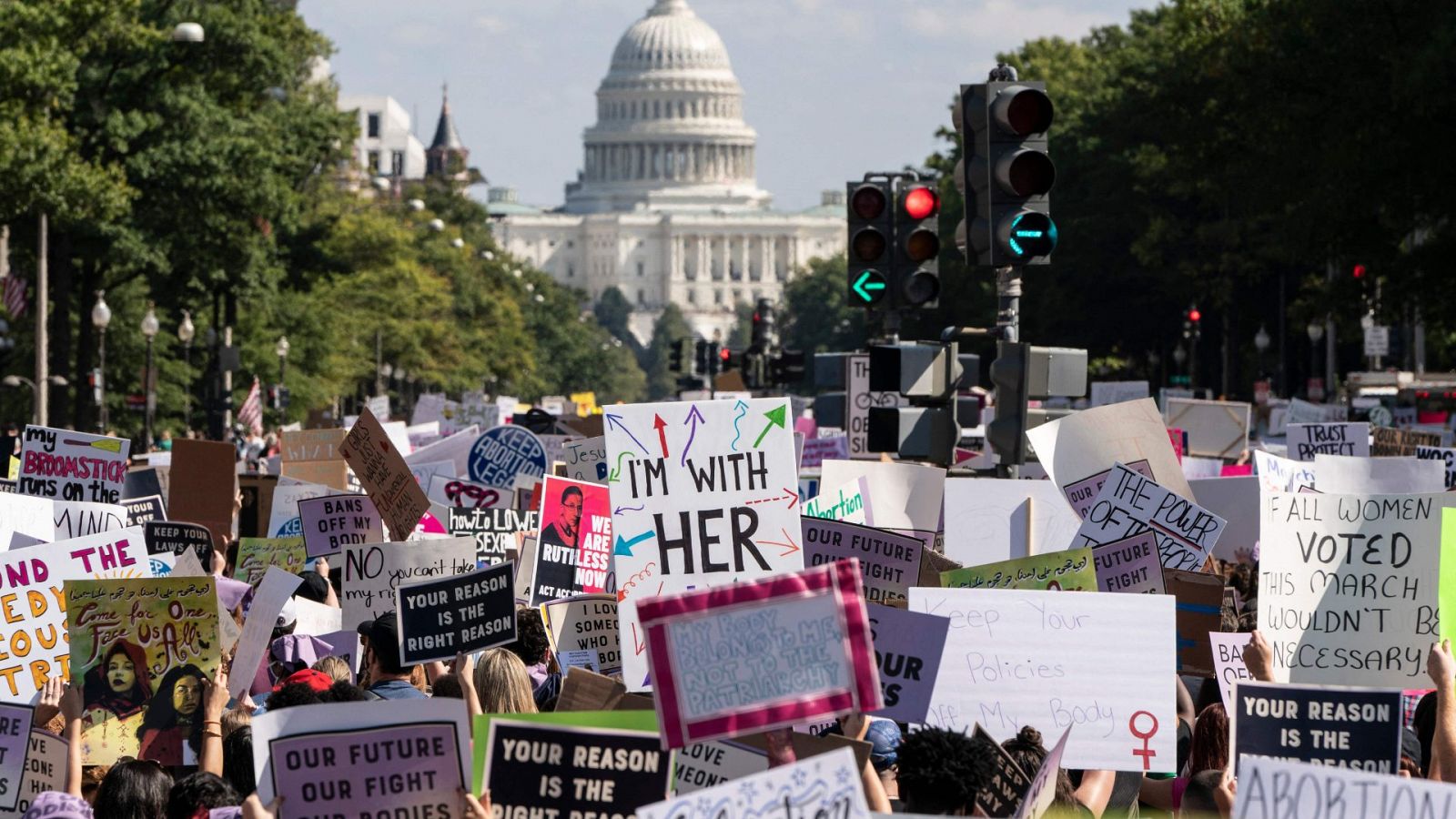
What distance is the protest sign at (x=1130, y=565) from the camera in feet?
30.7

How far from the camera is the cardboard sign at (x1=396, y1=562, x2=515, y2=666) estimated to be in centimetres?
841

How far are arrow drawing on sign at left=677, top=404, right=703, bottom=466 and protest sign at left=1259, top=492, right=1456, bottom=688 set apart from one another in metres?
1.81

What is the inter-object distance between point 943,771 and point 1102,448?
18.5 feet

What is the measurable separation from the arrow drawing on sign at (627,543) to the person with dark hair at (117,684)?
5.02ft

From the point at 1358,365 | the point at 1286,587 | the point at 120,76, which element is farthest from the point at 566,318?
the point at 1286,587

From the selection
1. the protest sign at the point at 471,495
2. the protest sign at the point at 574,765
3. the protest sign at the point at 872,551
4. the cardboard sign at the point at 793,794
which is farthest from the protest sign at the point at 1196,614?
the protest sign at the point at 471,495

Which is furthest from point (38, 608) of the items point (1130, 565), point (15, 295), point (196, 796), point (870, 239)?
point (15, 295)

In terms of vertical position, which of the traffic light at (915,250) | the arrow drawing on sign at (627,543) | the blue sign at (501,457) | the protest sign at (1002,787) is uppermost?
the traffic light at (915,250)

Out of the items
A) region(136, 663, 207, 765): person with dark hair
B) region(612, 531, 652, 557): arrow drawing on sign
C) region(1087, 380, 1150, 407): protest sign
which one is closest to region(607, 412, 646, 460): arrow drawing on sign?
region(612, 531, 652, 557): arrow drawing on sign

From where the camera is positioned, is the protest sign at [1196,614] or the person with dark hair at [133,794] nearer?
the person with dark hair at [133,794]

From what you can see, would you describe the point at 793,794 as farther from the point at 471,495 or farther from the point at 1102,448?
the point at 471,495

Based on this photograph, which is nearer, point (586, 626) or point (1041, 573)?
point (1041, 573)

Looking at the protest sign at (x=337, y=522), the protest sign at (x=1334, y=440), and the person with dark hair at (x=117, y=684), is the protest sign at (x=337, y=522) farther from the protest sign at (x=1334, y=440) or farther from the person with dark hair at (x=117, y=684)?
the protest sign at (x=1334, y=440)

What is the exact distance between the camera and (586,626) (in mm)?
9852
